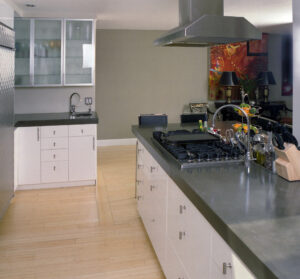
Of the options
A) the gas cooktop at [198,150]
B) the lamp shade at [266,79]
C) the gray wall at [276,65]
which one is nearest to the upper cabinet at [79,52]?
the gas cooktop at [198,150]

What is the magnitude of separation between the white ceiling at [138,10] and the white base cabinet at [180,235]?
2292 millimetres

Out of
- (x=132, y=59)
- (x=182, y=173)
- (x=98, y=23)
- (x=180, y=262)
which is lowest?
(x=180, y=262)

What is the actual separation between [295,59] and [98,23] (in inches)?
180

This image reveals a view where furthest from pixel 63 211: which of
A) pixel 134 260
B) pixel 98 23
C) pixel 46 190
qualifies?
pixel 98 23

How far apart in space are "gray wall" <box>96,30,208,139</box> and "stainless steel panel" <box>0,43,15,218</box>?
339cm

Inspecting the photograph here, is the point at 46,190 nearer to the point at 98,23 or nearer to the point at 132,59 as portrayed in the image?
the point at 98,23

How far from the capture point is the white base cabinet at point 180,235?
139 cm

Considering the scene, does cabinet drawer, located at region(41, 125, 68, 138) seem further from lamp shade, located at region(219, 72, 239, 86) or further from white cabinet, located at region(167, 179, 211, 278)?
lamp shade, located at region(219, 72, 239, 86)

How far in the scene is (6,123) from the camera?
3.58 metres

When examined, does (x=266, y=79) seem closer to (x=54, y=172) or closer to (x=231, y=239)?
(x=54, y=172)

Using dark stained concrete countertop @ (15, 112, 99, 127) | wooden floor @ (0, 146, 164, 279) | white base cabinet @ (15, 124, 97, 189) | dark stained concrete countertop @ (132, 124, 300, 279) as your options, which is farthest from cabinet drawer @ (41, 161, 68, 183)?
dark stained concrete countertop @ (132, 124, 300, 279)

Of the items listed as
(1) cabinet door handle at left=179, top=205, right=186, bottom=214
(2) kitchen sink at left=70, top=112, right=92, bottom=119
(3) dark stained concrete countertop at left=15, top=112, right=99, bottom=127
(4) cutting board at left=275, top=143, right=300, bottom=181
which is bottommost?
(1) cabinet door handle at left=179, top=205, right=186, bottom=214

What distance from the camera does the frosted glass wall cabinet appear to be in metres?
4.78

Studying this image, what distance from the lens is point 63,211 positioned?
12.5 feet
